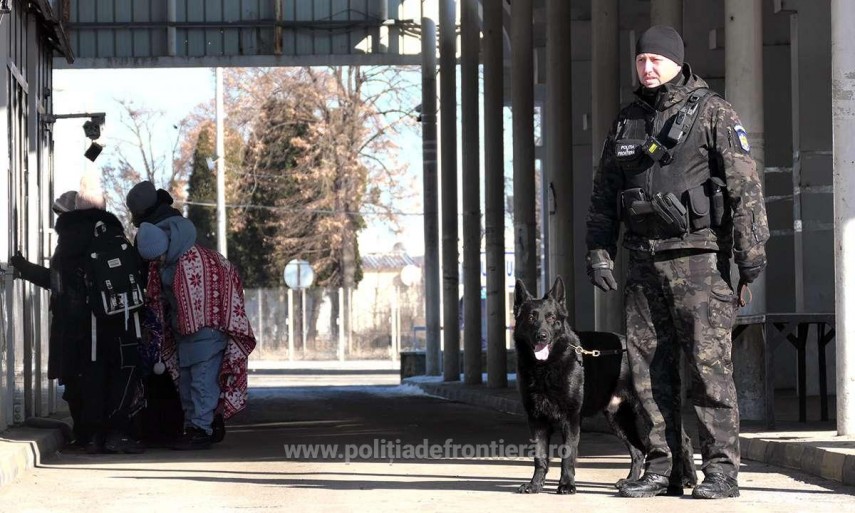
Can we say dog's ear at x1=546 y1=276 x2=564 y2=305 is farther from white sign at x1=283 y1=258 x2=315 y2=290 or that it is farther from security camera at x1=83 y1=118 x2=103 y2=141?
white sign at x1=283 y1=258 x2=315 y2=290

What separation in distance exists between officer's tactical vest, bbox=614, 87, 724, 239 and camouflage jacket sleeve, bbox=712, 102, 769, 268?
82 millimetres

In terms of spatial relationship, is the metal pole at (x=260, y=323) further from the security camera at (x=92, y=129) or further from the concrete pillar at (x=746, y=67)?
the concrete pillar at (x=746, y=67)

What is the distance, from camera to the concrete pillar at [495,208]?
65.8 feet

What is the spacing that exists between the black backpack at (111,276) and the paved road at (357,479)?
1000 millimetres

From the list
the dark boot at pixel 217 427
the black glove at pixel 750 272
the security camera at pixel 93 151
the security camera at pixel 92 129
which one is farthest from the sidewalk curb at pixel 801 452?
the security camera at pixel 92 129

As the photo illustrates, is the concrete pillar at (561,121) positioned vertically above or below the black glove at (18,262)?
above

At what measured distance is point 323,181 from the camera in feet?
169

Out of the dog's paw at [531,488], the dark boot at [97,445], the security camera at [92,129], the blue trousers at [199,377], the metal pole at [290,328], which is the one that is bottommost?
the metal pole at [290,328]

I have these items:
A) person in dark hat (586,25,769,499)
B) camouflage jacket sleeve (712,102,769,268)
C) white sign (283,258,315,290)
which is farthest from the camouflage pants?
white sign (283,258,315,290)

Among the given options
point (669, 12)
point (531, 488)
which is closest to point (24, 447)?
point (531, 488)

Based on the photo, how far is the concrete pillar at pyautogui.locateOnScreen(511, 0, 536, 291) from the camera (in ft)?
62.3

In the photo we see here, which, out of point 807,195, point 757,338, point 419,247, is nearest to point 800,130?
point 807,195

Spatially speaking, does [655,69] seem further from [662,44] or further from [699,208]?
[699,208]

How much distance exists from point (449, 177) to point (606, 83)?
6.75 meters
